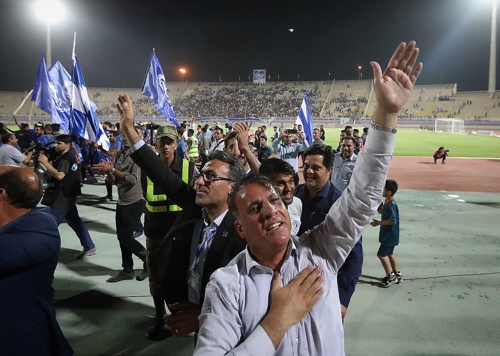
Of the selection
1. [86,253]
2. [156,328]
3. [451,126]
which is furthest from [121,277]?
[451,126]

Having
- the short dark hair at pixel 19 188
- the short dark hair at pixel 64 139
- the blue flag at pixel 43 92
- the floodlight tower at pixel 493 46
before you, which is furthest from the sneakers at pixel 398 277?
the floodlight tower at pixel 493 46

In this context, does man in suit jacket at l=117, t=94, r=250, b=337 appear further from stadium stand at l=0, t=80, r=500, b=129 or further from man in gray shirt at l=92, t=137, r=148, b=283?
stadium stand at l=0, t=80, r=500, b=129

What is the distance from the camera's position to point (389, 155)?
1.55 meters

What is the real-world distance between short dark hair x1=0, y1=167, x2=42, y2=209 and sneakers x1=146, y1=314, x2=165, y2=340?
203cm

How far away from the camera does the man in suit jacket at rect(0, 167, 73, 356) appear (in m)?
1.93

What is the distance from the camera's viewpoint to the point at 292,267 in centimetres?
157

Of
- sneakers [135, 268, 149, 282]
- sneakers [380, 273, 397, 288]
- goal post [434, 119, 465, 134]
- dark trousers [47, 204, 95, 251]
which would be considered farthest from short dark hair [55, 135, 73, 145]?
goal post [434, 119, 465, 134]

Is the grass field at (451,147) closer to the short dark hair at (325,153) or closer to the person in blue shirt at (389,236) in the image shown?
the person in blue shirt at (389,236)

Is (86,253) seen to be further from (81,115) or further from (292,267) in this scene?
(292,267)

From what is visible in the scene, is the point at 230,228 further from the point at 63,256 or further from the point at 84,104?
the point at 84,104

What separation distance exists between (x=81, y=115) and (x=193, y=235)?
21.4 feet

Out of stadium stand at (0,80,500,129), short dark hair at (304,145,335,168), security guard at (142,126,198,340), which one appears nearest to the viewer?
short dark hair at (304,145,335,168)

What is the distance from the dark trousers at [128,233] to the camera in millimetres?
5023

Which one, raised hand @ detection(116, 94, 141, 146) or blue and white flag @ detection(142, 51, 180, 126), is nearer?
raised hand @ detection(116, 94, 141, 146)
